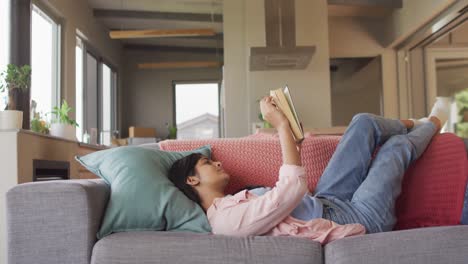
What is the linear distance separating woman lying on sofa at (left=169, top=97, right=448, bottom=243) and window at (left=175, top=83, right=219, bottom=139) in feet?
31.9

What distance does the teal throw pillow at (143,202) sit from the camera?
192 cm

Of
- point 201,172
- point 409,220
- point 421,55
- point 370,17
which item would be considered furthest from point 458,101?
point 201,172

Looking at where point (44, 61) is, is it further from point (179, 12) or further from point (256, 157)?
point (256, 157)

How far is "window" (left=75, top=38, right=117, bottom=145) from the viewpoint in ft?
26.5

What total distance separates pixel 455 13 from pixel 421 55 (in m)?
1.83

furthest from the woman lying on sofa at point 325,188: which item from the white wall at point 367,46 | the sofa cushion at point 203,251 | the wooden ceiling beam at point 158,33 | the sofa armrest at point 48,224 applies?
the white wall at point 367,46

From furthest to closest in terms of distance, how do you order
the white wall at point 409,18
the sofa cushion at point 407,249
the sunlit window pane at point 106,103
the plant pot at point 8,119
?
the sunlit window pane at point 106,103 → the white wall at point 409,18 → the plant pot at point 8,119 → the sofa cushion at point 407,249

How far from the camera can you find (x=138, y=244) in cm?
177

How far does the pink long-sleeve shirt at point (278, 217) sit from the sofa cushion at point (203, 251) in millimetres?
100

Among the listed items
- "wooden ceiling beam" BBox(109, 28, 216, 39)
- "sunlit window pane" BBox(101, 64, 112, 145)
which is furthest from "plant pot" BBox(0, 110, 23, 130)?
"sunlit window pane" BBox(101, 64, 112, 145)

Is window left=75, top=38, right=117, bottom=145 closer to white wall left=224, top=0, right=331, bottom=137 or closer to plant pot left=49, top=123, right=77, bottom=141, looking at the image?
plant pot left=49, top=123, right=77, bottom=141

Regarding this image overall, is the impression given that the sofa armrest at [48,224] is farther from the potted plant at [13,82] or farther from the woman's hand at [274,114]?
the potted plant at [13,82]

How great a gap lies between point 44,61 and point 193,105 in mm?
5879

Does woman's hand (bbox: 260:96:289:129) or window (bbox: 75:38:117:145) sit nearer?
woman's hand (bbox: 260:96:289:129)
